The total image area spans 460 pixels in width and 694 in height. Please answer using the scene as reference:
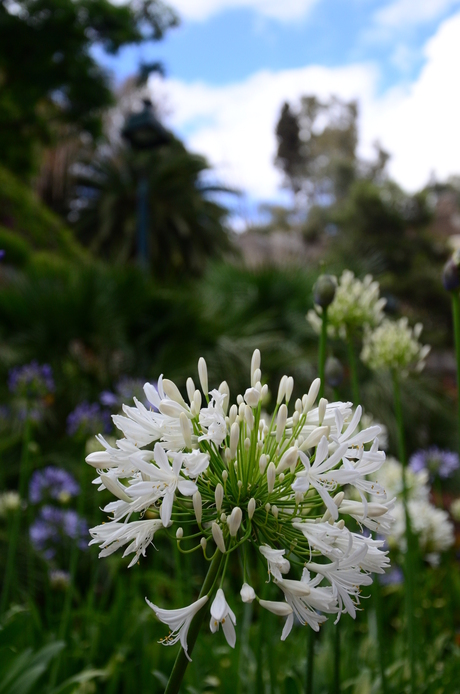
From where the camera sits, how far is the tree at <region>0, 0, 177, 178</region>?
869cm

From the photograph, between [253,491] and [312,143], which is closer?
[253,491]

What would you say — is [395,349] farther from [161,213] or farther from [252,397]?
[161,213]

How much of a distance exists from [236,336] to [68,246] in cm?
836

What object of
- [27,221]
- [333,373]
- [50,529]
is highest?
[27,221]

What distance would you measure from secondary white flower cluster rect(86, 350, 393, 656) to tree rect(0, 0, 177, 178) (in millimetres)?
9482

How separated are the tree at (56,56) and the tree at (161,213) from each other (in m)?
8.73

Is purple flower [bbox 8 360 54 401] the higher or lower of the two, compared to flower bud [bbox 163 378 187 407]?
higher

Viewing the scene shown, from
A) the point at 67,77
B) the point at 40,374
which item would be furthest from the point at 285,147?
the point at 40,374

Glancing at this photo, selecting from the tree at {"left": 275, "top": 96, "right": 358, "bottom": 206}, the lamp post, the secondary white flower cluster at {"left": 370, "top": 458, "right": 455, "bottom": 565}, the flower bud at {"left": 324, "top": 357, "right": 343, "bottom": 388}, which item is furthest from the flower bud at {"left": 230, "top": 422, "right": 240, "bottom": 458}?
the tree at {"left": 275, "top": 96, "right": 358, "bottom": 206}

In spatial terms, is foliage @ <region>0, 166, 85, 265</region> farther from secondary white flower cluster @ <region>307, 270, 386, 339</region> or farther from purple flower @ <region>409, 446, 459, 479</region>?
secondary white flower cluster @ <region>307, 270, 386, 339</region>

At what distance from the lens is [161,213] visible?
19.2m

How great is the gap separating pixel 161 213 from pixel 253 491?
19.0m

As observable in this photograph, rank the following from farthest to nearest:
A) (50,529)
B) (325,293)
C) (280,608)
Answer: (50,529) → (325,293) → (280,608)

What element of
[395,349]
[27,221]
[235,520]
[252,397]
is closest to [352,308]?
[395,349]
